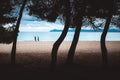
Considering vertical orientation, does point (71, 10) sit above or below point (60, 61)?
above

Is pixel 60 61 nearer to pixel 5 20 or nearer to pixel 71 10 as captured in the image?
pixel 5 20

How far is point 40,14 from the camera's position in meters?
20.3

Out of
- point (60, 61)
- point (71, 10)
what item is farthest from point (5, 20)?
point (71, 10)

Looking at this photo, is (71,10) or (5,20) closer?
(71,10)

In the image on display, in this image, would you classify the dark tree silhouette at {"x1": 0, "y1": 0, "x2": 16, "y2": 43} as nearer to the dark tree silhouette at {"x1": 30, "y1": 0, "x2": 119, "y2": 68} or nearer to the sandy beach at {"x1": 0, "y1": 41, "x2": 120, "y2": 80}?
the sandy beach at {"x1": 0, "y1": 41, "x2": 120, "y2": 80}

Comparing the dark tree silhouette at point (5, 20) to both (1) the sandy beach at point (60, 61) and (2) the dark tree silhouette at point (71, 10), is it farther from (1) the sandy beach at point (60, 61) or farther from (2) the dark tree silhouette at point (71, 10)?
(2) the dark tree silhouette at point (71, 10)

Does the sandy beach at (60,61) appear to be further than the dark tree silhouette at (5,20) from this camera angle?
No

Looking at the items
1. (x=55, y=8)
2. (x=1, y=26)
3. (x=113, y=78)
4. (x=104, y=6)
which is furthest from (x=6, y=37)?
(x=113, y=78)

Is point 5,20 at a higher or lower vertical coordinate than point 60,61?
higher

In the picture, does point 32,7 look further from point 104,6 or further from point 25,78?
point 25,78

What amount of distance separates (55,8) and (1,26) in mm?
9864

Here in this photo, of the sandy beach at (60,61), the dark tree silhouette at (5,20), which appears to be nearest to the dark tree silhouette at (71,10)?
the sandy beach at (60,61)

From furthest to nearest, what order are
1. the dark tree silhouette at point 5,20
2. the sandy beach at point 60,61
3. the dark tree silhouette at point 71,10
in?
the dark tree silhouette at point 5,20
the sandy beach at point 60,61
the dark tree silhouette at point 71,10

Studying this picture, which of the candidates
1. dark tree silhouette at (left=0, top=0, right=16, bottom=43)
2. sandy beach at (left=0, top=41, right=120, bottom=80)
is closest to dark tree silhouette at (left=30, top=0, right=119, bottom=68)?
sandy beach at (left=0, top=41, right=120, bottom=80)
